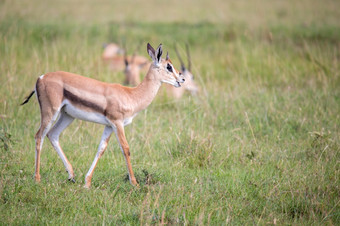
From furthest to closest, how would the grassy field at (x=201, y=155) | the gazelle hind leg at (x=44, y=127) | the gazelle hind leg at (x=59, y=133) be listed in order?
the gazelle hind leg at (x=59, y=133), the gazelle hind leg at (x=44, y=127), the grassy field at (x=201, y=155)

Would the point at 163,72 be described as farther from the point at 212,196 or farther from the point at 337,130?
the point at 337,130

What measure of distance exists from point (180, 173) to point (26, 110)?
7.92ft

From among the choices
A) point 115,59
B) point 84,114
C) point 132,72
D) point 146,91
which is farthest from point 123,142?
point 115,59

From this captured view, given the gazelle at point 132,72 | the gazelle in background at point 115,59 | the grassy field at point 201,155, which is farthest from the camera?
the gazelle in background at point 115,59

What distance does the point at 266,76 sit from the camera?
8047 mm

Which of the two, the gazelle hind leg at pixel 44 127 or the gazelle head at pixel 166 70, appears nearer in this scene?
the gazelle hind leg at pixel 44 127

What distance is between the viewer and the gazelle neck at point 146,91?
3.79m

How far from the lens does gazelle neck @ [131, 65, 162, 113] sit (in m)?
3.79

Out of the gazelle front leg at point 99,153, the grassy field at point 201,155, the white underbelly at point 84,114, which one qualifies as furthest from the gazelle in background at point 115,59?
the white underbelly at point 84,114

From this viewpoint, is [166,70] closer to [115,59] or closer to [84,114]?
[84,114]

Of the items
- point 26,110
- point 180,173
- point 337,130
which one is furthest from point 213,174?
point 26,110

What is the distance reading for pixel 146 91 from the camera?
3.83 metres

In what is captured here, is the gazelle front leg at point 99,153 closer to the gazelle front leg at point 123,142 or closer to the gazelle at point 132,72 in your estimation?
the gazelle front leg at point 123,142

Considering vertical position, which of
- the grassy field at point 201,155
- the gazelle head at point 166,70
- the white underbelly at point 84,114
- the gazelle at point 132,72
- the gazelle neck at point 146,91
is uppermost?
the gazelle head at point 166,70
